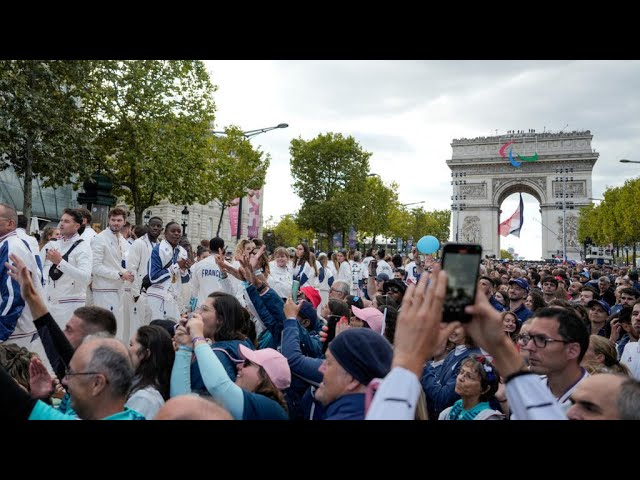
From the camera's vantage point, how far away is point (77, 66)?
21.4 meters

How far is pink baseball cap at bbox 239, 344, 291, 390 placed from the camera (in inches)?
150

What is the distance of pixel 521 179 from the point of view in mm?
89250

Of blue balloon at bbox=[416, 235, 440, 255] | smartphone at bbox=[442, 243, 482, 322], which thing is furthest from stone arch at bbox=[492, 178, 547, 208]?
smartphone at bbox=[442, 243, 482, 322]

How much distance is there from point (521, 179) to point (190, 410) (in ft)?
305

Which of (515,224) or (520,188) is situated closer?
(515,224)

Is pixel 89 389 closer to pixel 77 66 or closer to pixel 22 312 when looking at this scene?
pixel 22 312

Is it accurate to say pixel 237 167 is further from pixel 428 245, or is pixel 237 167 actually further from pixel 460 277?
pixel 460 277

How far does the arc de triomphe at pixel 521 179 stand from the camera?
84.9 m

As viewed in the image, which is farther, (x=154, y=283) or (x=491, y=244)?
(x=491, y=244)

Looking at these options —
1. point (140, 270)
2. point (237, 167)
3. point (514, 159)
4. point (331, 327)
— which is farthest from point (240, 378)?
point (514, 159)
